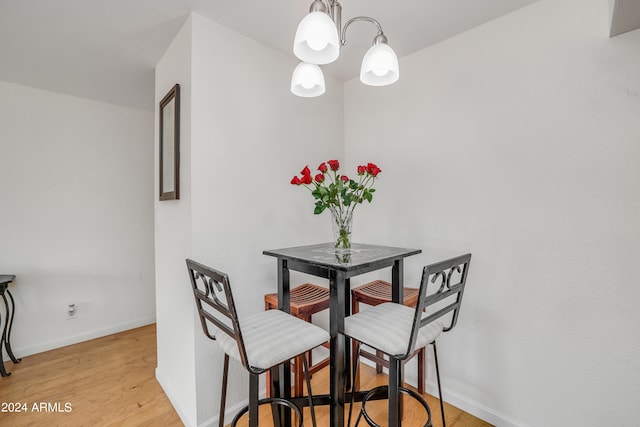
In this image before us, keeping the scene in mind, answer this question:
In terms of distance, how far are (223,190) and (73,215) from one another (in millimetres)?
2049

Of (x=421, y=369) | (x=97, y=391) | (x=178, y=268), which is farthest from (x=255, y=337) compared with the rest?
(x=97, y=391)

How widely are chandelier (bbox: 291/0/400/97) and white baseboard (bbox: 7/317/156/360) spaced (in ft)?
9.97

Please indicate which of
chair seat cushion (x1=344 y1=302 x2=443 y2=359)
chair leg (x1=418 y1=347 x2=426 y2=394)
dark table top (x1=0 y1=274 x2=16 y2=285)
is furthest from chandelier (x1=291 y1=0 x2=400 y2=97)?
dark table top (x1=0 y1=274 x2=16 y2=285)

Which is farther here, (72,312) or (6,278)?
(72,312)

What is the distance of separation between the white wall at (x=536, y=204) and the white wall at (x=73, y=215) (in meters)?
2.83

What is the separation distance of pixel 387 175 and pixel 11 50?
8.88 feet

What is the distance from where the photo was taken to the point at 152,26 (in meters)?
1.65

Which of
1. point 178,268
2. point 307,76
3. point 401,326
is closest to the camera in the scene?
point 401,326

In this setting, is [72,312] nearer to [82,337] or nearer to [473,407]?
[82,337]

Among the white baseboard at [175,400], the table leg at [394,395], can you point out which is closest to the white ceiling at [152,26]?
the table leg at [394,395]

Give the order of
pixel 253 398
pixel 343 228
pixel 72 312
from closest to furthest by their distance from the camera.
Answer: pixel 253 398 < pixel 343 228 < pixel 72 312

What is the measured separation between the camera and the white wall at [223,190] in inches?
62.1

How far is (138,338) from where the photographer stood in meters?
2.77

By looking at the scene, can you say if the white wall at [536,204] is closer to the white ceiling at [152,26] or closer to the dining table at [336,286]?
the white ceiling at [152,26]
